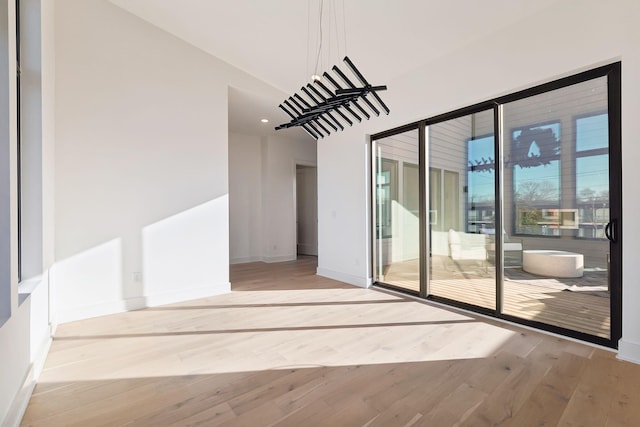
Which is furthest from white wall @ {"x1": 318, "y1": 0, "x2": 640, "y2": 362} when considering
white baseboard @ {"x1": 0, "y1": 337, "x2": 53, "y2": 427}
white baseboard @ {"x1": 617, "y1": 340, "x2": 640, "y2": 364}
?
white baseboard @ {"x1": 0, "y1": 337, "x2": 53, "y2": 427}

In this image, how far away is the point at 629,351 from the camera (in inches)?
91.1

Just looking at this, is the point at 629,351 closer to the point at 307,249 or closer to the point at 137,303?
the point at 137,303

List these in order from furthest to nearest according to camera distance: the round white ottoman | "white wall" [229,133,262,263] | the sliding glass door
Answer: "white wall" [229,133,262,263] → the round white ottoman → the sliding glass door

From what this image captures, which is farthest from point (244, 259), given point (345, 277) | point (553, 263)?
point (553, 263)

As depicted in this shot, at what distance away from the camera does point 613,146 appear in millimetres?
2447

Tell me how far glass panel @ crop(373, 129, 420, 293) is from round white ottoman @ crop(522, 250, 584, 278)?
1.32 metres

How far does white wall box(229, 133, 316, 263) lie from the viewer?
7047 mm

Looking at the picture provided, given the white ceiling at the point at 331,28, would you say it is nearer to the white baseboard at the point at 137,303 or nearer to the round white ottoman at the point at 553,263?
the round white ottoman at the point at 553,263

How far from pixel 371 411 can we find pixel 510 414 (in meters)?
0.79

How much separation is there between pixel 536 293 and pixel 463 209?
44.3 inches

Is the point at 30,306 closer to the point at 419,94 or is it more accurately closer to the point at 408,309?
the point at 408,309

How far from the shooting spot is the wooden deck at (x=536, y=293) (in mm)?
2648

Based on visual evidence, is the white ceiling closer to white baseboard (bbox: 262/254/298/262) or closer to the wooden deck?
the wooden deck

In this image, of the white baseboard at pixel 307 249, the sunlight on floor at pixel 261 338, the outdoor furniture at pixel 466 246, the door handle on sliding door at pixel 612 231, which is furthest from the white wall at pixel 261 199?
the door handle on sliding door at pixel 612 231
